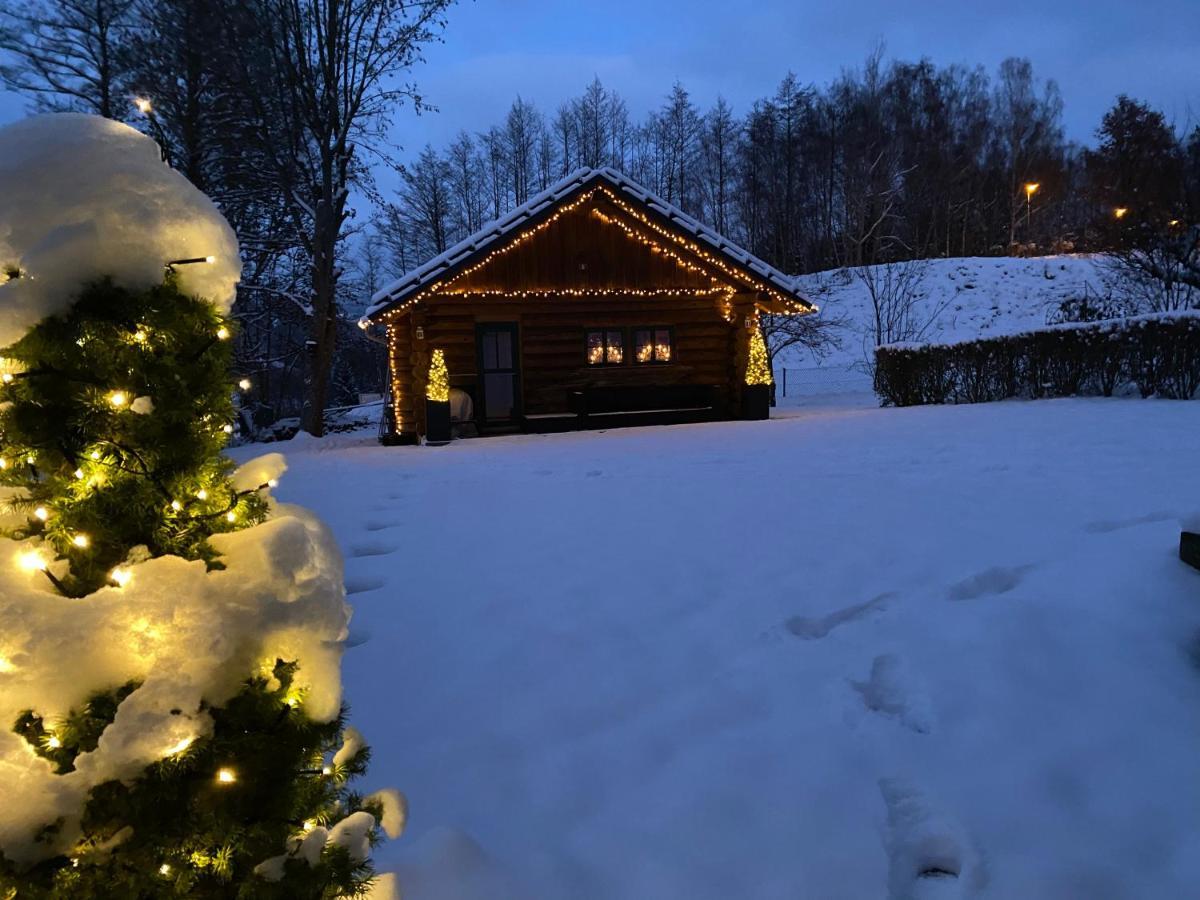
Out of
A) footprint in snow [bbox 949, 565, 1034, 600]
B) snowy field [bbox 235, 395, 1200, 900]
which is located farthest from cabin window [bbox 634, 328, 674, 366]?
footprint in snow [bbox 949, 565, 1034, 600]

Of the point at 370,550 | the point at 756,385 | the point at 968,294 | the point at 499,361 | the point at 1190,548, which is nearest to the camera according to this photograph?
the point at 1190,548

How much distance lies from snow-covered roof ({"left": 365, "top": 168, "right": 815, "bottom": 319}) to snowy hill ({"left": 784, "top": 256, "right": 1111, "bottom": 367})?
50.3ft

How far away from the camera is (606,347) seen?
15.3 metres

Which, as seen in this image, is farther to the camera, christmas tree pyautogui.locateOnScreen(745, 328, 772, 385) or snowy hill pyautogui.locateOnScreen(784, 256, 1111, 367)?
snowy hill pyautogui.locateOnScreen(784, 256, 1111, 367)

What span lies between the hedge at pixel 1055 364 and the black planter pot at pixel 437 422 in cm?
1043

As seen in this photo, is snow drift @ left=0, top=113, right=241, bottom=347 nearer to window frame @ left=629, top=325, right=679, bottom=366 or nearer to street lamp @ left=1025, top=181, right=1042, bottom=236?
window frame @ left=629, top=325, right=679, bottom=366

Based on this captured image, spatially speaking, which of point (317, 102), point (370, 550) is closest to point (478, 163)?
point (317, 102)

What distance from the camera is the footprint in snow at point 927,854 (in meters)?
1.89

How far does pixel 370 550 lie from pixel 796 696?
3.53 m

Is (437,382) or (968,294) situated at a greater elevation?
(968,294)

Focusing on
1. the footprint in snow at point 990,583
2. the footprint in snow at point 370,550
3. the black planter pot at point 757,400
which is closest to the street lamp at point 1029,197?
the black planter pot at point 757,400

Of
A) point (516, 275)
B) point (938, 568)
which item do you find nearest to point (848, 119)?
point (516, 275)

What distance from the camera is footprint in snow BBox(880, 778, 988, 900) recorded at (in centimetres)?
189

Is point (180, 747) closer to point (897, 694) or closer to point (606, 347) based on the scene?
point (897, 694)
